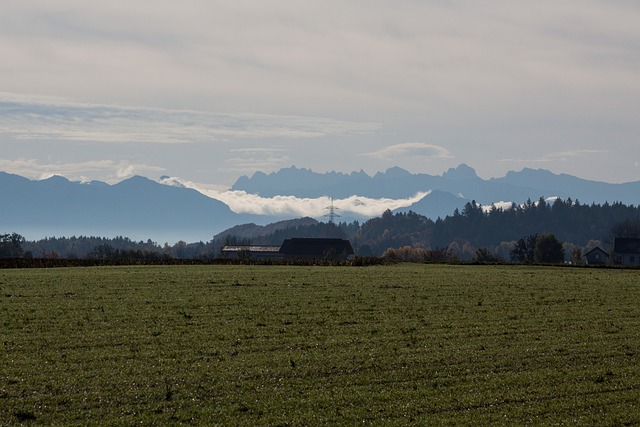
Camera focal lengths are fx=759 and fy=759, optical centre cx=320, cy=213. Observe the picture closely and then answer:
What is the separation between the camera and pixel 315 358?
1172 inches

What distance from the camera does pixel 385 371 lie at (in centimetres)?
2812

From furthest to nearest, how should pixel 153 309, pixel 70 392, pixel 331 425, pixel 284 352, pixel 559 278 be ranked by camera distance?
pixel 559 278
pixel 153 309
pixel 284 352
pixel 70 392
pixel 331 425

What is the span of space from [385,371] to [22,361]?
13601mm

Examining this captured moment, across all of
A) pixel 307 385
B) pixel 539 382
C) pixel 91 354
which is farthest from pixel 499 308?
pixel 91 354

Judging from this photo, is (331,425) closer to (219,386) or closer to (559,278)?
(219,386)

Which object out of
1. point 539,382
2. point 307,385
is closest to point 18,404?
point 307,385

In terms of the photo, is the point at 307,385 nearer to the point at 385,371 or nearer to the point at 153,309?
the point at 385,371

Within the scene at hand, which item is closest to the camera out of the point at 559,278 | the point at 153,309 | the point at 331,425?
the point at 331,425

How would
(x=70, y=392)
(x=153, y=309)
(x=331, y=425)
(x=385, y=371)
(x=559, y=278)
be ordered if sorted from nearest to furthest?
(x=331, y=425)
(x=70, y=392)
(x=385, y=371)
(x=153, y=309)
(x=559, y=278)

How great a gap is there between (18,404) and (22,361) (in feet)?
17.5

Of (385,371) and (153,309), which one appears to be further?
(153,309)

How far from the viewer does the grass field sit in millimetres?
23500

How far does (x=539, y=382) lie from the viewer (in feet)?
88.8

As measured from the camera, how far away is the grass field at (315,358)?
23.5m
